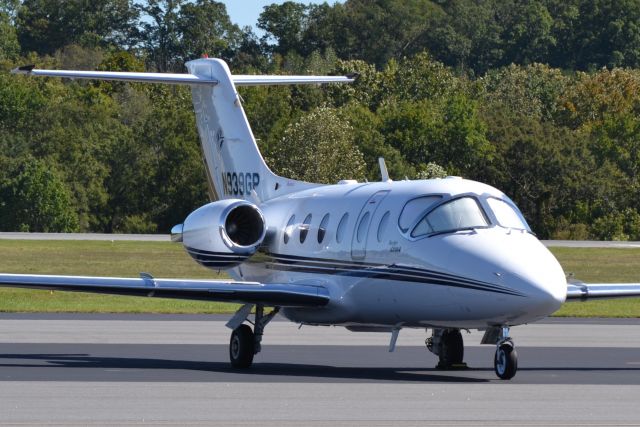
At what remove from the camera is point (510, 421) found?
47.0 ft

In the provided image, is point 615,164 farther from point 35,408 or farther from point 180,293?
point 35,408

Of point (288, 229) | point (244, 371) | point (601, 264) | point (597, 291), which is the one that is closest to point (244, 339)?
point (244, 371)

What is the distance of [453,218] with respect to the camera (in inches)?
759

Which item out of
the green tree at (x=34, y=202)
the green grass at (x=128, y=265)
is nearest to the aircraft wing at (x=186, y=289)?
the green grass at (x=128, y=265)

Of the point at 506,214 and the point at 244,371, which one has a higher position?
the point at 506,214

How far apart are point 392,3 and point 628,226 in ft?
329

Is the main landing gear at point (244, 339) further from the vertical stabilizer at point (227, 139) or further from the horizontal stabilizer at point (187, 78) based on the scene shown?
the horizontal stabilizer at point (187, 78)

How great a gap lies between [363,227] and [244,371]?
257 centimetres

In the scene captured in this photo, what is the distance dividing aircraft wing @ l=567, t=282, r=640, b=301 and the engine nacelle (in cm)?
512

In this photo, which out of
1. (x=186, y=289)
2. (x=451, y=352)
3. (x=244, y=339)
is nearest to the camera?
(x=186, y=289)

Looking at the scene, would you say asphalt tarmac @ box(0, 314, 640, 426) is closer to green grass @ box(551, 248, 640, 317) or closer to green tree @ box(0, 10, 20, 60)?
green grass @ box(551, 248, 640, 317)

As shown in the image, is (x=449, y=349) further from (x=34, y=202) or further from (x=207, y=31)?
(x=207, y=31)

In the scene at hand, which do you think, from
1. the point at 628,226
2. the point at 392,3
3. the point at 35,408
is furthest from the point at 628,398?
the point at 392,3

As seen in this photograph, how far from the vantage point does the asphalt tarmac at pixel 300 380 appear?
14633 millimetres
